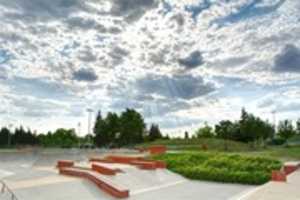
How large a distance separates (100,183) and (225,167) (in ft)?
34.9

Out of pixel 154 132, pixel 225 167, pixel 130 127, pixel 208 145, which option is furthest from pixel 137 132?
pixel 225 167

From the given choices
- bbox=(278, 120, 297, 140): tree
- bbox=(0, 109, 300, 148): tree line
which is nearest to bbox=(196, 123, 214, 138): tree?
bbox=(0, 109, 300, 148): tree line

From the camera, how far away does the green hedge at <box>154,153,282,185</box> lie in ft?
68.7

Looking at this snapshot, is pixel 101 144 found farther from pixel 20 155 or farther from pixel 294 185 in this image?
→ pixel 294 185

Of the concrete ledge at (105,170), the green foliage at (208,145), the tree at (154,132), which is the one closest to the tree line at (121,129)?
the tree at (154,132)

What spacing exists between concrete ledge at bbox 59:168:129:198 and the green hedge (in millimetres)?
8329

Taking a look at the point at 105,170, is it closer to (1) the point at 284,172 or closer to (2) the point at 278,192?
(2) the point at 278,192

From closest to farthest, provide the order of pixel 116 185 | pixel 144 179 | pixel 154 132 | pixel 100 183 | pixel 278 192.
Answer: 1. pixel 278 192
2. pixel 116 185
3. pixel 100 183
4. pixel 144 179
5. pixel 154 132

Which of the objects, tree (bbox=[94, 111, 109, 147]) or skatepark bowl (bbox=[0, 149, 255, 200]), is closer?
skatepark bowl (bbox=[0, 149, 255, 200])

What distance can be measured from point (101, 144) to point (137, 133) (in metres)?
10.8

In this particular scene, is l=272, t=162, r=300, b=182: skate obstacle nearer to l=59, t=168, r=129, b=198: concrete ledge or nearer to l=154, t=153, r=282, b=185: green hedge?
l=154, t=153, r=282, b=185: green hedge

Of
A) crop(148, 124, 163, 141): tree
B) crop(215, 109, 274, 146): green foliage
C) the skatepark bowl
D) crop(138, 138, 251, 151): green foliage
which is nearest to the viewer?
the skatepark bowl

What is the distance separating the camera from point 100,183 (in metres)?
15.8

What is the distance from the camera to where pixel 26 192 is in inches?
525
